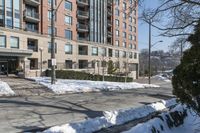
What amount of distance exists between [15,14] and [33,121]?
38.7 m

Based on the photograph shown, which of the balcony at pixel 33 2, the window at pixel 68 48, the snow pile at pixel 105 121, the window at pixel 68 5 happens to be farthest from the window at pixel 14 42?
the snow pile at pixel 105 121

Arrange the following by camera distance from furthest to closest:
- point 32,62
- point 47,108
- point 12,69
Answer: point 32,62 → point 12,69 → point 47,108

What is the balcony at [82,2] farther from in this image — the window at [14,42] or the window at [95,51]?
the window at [14,42]

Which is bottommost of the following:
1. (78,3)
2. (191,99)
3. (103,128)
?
(103,128)

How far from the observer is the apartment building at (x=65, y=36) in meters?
45.5

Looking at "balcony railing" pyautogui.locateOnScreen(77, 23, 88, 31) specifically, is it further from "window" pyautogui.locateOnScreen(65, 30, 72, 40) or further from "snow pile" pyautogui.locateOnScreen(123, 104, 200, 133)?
"snow pile" pyautogui.locateOnScreen(123, 104, 200, 133)

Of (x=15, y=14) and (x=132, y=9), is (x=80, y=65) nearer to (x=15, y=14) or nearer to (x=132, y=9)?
(x=15, y=14)

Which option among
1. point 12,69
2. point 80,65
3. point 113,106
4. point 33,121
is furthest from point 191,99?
point 80,65

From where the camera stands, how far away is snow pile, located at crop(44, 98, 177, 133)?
9362 mm

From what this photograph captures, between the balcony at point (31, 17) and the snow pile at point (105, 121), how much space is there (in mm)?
38147

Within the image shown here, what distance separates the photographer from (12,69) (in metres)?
45.3

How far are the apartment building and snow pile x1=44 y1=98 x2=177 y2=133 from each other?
18.9m

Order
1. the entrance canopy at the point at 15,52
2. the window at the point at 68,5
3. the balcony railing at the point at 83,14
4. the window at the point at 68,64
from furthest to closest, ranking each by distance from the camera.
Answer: the balcony railing at the point at 83,14, the window at the point at 68,5, the window at the point at 68,64, the entrance canopy at the point at 15,52

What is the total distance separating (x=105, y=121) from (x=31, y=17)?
4282 centimetres
